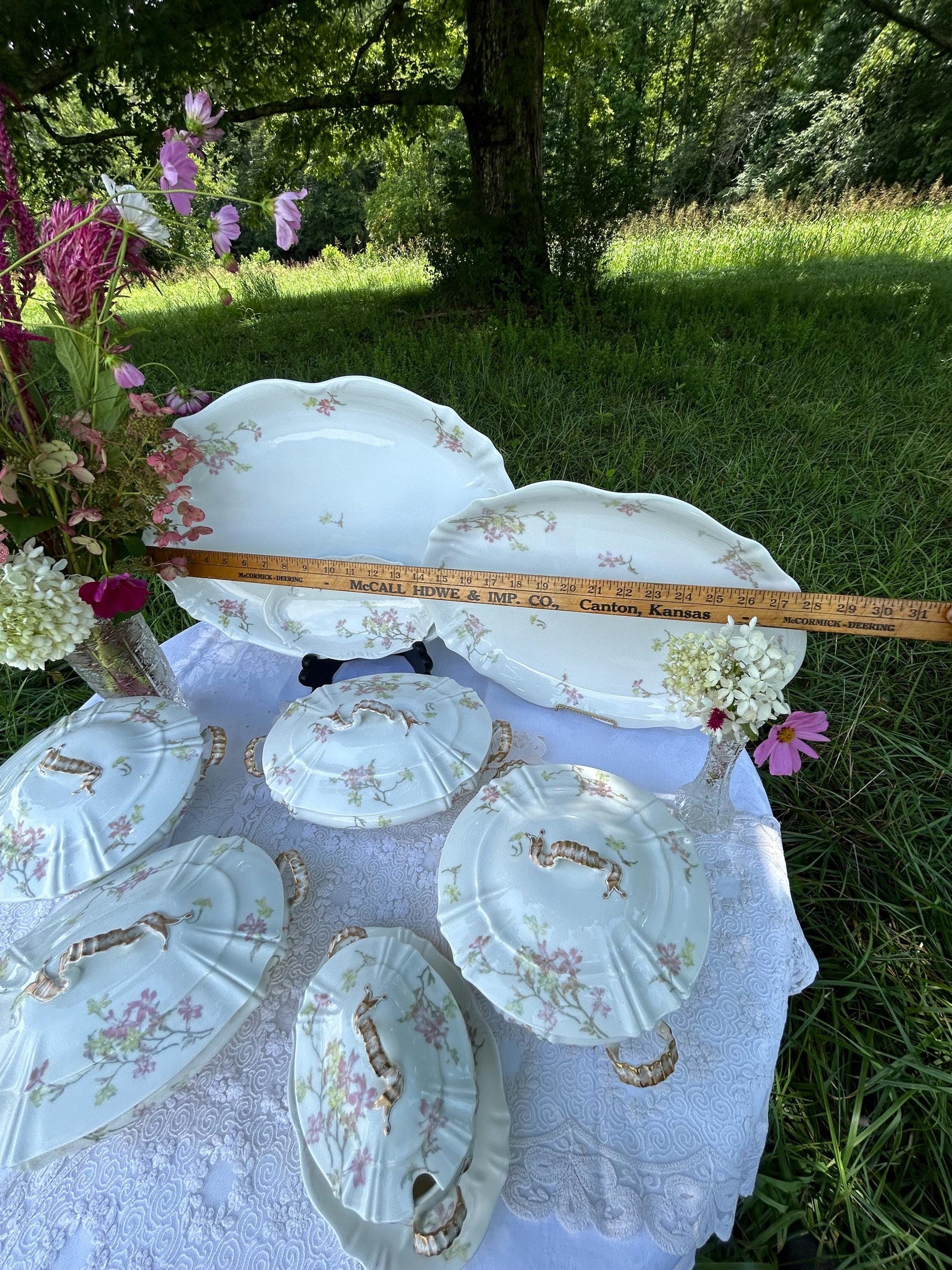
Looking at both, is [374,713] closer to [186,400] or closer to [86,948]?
[86,948]

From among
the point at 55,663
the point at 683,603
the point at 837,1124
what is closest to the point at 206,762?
the point at 683,603

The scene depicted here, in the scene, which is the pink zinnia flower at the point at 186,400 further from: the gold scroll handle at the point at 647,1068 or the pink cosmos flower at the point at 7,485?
the gold scroll handle at the point at 647,1068

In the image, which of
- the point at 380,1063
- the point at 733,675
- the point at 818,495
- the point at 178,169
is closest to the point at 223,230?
the point at 178,169

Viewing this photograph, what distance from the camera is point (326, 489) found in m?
1.06

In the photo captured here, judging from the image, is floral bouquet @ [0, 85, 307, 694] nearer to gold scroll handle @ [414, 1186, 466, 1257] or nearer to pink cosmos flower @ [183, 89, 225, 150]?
pink cosmos flower @ [183, 89, 225, 150]

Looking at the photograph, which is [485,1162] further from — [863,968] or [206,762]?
[863,968]

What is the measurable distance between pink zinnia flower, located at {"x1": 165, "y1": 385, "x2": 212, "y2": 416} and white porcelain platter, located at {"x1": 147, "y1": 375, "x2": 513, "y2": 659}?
1 cm

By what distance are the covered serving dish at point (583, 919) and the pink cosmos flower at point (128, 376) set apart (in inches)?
25.4

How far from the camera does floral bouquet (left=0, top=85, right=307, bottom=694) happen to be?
0.69m

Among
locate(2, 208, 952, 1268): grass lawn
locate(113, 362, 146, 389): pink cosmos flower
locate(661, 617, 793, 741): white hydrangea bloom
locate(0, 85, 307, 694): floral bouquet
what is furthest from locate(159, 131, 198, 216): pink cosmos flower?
locate(2, 208, 952, 1268): grass lawn

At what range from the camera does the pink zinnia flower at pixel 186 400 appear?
0.89 m

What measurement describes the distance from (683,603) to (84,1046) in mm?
810

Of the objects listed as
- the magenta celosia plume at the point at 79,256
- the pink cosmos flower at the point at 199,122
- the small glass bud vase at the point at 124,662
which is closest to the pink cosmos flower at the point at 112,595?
the small glass bud vase at the point at 124,662

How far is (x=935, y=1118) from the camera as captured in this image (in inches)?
38.0
